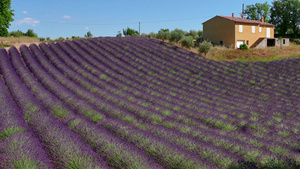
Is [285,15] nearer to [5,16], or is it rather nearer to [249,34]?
[249,34]

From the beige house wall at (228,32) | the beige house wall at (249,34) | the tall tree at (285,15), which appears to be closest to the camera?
the beige house wall at (228,32)

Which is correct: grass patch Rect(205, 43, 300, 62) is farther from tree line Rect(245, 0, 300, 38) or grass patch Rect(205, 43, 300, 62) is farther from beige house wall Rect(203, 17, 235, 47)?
tree line Rect(245, 0, 300, 38)

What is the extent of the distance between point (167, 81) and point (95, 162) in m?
10.7

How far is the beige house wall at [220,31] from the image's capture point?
3152 cm

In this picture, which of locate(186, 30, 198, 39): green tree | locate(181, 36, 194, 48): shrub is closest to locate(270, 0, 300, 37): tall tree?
locate(186, 30, 198, 39): green tree

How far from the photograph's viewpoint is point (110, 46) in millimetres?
21266

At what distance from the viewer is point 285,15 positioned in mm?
50406

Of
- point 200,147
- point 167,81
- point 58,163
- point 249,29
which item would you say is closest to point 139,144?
point 200,147

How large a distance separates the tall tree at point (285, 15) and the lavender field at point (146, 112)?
37.0 meters

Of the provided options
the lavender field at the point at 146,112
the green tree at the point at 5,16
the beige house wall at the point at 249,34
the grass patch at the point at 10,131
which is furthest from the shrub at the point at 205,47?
the green tree at the point at 5,16

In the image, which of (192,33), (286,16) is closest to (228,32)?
(192,33)

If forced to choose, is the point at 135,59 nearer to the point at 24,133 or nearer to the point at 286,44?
the point at 24,133

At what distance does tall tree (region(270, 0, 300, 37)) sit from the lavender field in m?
37.0

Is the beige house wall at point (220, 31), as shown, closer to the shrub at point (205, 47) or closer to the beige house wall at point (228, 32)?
the beige house wall at point (228, 32)
